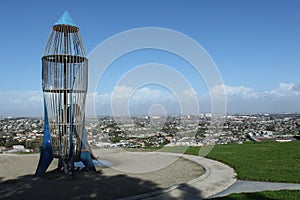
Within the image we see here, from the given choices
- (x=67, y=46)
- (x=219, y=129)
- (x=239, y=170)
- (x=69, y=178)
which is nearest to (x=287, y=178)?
(x=239, y=170)

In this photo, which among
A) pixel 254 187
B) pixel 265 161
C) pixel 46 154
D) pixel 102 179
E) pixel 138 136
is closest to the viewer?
pixel 254 187

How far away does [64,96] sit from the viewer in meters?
10.2

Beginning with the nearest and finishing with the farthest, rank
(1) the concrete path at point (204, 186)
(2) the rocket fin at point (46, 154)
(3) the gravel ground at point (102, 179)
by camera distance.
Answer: (1) the concrete path at point (204, 186), (3) the gravel ground at point (102, 179), (2) the rocket fin at point (46, 154)

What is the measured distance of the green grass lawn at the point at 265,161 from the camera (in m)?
9.55

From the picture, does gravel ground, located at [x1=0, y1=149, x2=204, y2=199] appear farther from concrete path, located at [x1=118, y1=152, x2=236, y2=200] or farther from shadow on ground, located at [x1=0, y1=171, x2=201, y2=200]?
concrete path, located at [x1=118, y1=152, x2=236, y2=200]

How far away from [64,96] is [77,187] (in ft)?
9.95

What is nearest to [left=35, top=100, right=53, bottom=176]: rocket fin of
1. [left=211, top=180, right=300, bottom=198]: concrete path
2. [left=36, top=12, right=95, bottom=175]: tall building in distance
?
[left=36, top=12, right=95, bottom=175]: tall building in distance

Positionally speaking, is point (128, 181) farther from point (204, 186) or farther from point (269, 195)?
point (269, 195)

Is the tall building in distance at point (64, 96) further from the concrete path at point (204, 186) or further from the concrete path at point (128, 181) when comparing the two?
the concrete path at point (204, 186)

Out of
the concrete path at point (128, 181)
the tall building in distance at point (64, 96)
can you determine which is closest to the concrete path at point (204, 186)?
the concrete path at point (128, 181)

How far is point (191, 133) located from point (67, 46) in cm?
1237

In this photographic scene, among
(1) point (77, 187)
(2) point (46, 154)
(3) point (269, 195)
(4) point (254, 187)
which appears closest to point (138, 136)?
(2) point (46, 154)

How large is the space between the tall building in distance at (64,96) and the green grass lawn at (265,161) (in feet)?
17.8

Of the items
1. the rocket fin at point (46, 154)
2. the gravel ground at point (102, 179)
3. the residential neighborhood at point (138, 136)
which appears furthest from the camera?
the residential neighborhood at point (138, 136)
